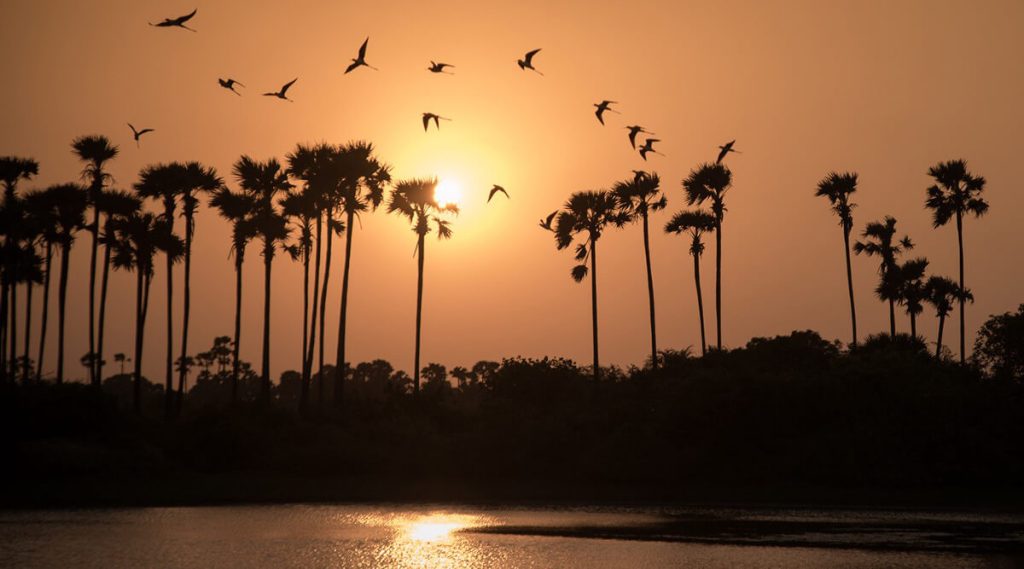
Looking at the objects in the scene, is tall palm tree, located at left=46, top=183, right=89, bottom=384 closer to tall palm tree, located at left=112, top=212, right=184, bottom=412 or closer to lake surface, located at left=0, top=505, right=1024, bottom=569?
tall palm tree, located at left=112, top=212, right=184, bottom=412

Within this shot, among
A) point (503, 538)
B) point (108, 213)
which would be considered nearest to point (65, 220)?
point (108, 213)

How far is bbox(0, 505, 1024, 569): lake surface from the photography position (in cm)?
2722

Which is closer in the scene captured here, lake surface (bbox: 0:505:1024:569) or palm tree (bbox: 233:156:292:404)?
lake surface (bbox: 0:505:1024:569)

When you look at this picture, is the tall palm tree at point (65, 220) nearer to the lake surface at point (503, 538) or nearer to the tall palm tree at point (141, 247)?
the tall palm tree at point (141, 247)

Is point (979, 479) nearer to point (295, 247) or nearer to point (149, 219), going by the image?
point (295, 247)

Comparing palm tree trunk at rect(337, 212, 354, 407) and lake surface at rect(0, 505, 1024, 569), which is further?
palm tree trunk at rect(337, 212, 354, 407)

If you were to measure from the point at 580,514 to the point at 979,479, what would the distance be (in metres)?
18.1

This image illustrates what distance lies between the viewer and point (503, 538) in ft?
104

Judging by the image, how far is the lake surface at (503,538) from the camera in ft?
89.3

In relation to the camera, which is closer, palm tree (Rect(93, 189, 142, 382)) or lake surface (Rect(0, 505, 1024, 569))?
lake surface (Rect(0, 505, 1024, 569))

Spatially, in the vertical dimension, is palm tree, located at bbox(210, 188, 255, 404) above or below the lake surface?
above

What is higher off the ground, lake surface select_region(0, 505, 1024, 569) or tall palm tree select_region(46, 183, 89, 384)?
tall palm tree select_region(46, 183, 89, 384)

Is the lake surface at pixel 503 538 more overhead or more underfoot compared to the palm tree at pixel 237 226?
more underfoot

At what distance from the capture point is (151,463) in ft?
162
